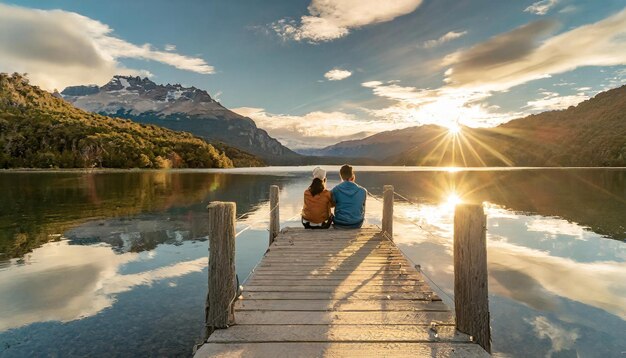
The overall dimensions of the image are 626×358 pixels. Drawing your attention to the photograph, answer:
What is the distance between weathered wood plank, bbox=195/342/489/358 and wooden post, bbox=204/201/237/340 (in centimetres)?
76

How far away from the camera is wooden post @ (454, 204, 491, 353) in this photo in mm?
5418

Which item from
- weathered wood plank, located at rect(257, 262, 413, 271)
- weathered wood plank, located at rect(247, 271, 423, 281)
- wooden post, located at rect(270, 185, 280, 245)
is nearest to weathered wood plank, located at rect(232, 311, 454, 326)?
weathered wood plank, located at rect(247, 271, 423, 281)

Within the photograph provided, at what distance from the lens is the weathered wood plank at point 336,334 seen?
17.4ft

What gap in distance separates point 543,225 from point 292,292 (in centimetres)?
2170

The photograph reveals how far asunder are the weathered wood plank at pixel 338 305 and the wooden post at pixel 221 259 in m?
0.77

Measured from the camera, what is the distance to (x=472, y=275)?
5.55 m

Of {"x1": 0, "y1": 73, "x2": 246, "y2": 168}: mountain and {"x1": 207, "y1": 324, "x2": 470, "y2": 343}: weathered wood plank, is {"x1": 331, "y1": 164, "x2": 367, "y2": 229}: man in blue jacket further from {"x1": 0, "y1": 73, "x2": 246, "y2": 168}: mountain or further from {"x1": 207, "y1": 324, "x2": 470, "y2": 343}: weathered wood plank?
{"x1": 0, "y1": 73, "x2": 246, "y2": 168}: mountain

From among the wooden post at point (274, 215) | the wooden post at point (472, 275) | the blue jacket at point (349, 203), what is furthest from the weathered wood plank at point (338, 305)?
→ the wooden post at point (274, 215)

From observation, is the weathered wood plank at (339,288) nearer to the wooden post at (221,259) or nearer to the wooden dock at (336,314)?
the wooden dock at (336,314)

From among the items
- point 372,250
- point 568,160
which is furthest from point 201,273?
point 568,160

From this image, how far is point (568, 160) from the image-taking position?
175250 mm

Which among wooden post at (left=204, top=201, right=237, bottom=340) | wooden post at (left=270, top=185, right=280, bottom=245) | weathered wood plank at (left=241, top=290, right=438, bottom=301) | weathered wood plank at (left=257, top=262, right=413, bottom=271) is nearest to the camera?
wooden post at (left=204, top=201, right=237, bottom=340)

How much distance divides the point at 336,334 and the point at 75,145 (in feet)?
517

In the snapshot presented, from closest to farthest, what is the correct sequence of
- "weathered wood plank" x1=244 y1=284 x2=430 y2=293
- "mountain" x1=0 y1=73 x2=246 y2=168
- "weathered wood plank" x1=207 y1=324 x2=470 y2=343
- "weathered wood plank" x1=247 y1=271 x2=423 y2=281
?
"weathered wood plank" x1=207 y1=324 x2=470 y2=343 → "weathered wood plank" x1=244 y1=284 x2=430 y2=293 → "weathered wood plank" x1=247 y1=271 x2=423 y2=281 → "mountain" x1=0 y1=73 x2=246 y2=168
